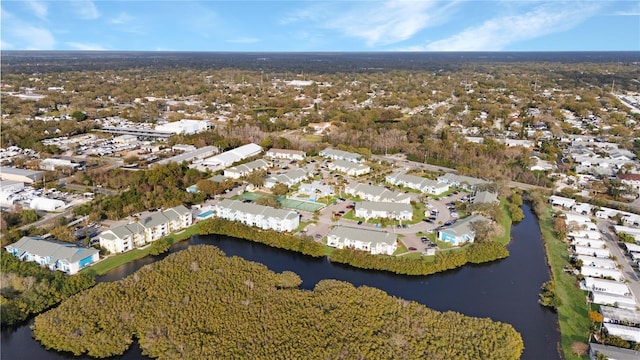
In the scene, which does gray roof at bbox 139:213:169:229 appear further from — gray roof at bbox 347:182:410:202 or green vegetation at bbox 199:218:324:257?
gray roof at bbox 347:182:410:202

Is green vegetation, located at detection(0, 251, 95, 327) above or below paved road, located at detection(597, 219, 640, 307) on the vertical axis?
above

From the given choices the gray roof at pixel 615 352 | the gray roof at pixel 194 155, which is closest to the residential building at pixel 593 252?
the gray roof at pixel 615 352

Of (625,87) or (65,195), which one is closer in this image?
(65,195)

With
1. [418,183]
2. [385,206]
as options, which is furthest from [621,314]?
[418,183]

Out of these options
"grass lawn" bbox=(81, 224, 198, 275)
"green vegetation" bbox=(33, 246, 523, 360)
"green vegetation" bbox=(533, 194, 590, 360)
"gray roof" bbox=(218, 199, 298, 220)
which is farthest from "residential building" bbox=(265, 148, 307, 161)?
"green vegetation" bbox=(33, 246, 523, 360)

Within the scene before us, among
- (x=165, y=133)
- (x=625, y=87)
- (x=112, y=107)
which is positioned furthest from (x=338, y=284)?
(x=625, y=87)

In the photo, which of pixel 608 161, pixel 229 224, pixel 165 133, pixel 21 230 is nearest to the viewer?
pixel 21 230

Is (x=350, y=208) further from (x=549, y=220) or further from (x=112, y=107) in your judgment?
(x=112, y=107)
